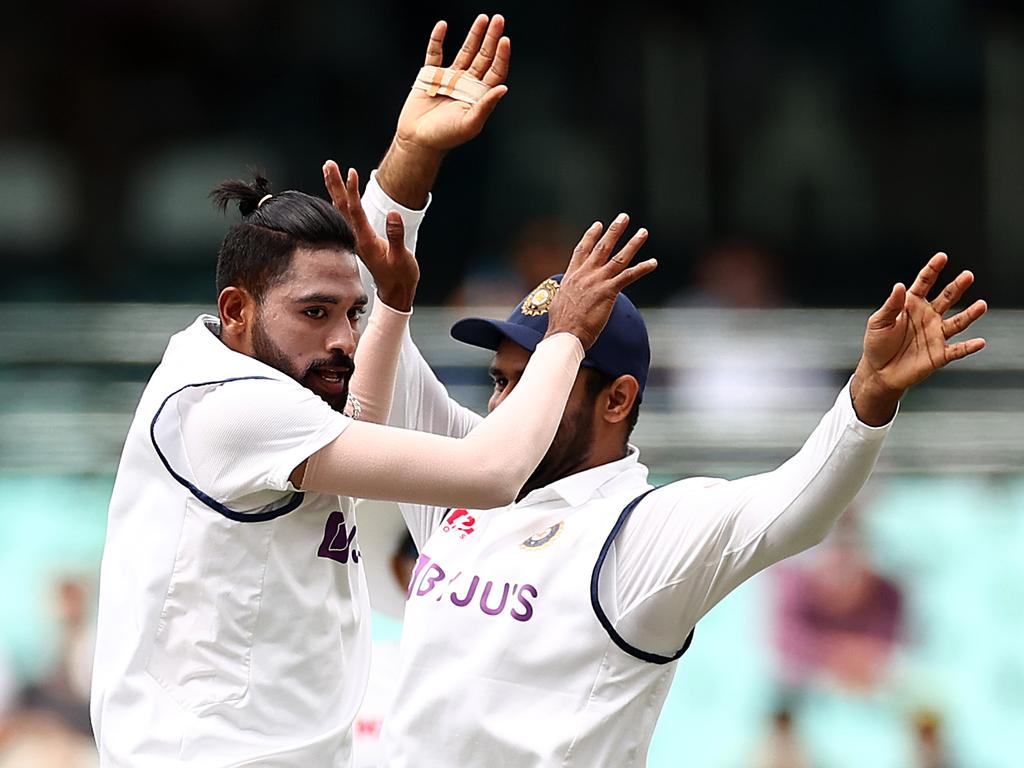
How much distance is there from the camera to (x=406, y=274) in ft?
10.9

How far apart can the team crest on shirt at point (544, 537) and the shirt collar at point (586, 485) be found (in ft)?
0.18

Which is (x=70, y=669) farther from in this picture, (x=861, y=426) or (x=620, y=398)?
(x=861, y=426)

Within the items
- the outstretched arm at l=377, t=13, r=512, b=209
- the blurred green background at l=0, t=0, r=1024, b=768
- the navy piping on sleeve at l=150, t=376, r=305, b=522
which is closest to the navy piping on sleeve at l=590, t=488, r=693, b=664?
the navy piping on sleeve at l=150, t=376, r=305, b=522

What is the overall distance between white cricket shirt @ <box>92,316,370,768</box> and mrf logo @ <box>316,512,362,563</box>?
0.04 meters

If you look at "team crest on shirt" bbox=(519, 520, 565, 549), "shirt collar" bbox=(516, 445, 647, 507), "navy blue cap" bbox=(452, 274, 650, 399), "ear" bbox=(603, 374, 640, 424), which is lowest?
"team crest on shirt" bbox=(519, 520, 565, 549)

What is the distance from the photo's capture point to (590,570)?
3.20 m

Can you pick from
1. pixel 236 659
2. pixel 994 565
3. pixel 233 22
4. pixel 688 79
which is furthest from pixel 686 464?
pixel 236 659

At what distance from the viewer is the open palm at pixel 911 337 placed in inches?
114

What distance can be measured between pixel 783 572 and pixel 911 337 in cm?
341

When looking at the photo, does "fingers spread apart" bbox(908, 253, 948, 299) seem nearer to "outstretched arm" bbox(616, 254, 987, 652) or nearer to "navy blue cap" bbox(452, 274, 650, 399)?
"outstretched arm" bbox(616, 254, 987, 652)

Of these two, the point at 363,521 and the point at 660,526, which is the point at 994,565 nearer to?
the point at 363,521

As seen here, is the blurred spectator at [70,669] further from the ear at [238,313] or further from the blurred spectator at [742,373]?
the ear at [238,313]

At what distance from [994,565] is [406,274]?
3.75m

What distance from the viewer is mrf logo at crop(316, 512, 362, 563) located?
2.90m
